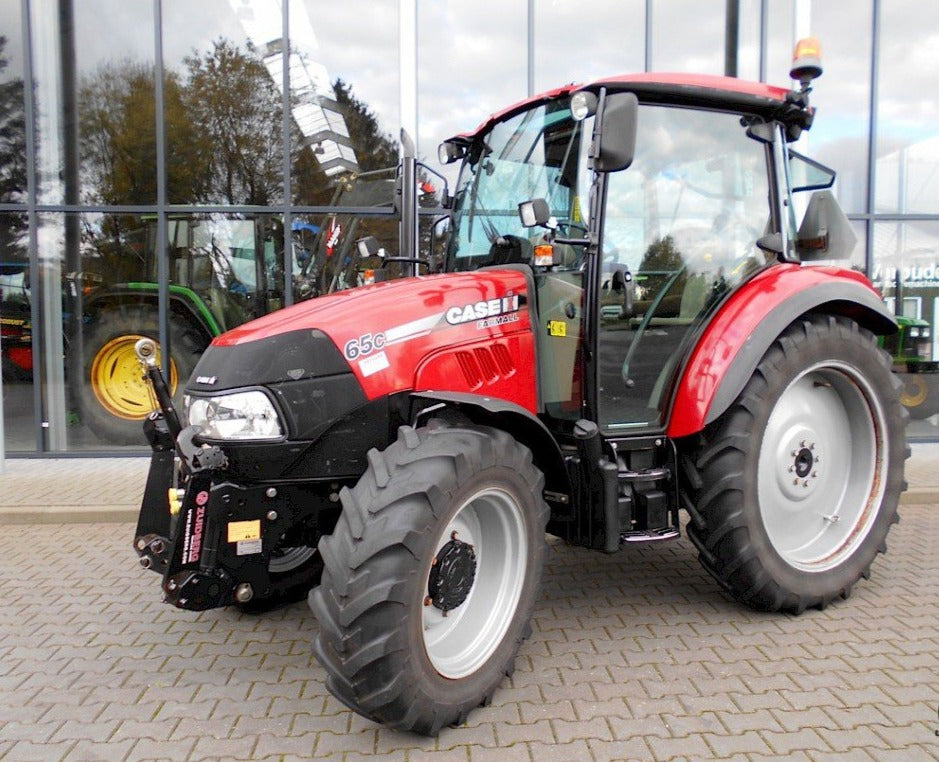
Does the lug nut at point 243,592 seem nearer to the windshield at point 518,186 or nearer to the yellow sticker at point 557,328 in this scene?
the yellow sticker at point 557,328

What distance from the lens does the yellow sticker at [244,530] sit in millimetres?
2725

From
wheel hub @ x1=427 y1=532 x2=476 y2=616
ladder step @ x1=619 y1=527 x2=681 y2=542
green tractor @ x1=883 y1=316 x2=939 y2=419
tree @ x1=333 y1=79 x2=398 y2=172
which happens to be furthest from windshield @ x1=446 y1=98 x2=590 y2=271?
green tractor @ x1=883 y1=316 x2=939 y2=419

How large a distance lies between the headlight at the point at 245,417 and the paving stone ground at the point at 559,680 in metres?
1.05

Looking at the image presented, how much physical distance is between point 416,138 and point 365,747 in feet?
21.9

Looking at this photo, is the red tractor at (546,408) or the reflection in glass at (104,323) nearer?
the red tractor at (546,408)

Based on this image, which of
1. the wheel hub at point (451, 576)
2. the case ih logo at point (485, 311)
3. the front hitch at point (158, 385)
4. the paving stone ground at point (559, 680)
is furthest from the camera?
the case ih logo at point (485, 311)

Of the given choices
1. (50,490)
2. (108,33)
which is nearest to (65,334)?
(50,490)

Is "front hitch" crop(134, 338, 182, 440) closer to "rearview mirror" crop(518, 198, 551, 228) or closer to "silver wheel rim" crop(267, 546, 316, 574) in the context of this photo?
"silver wheel rim" crop(267, 546, 316, 574)

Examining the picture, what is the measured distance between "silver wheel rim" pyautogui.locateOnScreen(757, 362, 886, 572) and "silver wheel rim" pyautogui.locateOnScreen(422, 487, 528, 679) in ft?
4.50

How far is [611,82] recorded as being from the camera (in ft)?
10.5

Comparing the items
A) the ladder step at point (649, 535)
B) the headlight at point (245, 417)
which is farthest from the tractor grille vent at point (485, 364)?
the ladder step at point (649, 535)

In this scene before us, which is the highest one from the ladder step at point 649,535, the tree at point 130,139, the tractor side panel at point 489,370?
the tree at point 130,139

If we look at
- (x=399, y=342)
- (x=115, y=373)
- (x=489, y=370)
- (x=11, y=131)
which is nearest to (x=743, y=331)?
(x=489, y=370)

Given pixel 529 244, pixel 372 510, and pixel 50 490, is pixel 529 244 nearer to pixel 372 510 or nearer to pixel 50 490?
pixel 372 510
